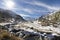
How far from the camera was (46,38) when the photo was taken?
3059cm

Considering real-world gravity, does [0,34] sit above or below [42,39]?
above

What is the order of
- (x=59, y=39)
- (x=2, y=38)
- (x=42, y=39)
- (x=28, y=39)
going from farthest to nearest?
Answer: (x=59, y=39), (x=42, y=39), (x=28, y=39), (x=2, y=38)

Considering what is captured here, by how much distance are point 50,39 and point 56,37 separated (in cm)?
212

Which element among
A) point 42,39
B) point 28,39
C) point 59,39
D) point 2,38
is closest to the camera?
point 2,38

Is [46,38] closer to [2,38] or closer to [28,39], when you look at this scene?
[28,39]

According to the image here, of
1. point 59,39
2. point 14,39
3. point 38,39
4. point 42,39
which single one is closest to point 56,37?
point 59,39

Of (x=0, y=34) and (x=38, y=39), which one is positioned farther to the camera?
(x=38, y=39)

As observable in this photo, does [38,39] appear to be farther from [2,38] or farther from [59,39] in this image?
[2,38]

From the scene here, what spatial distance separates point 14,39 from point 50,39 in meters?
14.4

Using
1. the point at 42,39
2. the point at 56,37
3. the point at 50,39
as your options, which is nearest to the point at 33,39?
the point at 42,39

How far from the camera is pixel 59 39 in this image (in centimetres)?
3183

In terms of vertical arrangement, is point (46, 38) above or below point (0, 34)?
below

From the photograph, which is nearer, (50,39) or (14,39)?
(14,39)

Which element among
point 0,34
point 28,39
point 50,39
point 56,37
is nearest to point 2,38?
point 0,34
